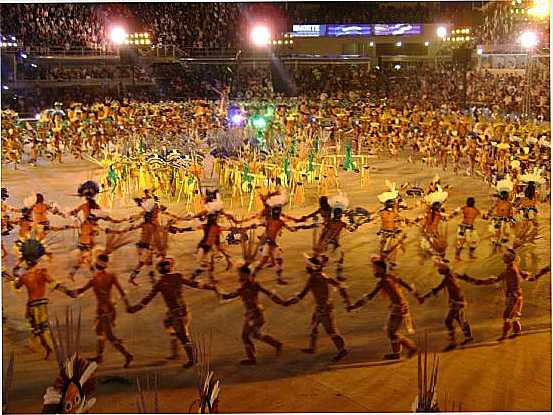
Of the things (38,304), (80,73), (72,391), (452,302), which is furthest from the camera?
(80,73)

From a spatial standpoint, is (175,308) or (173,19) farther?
(173,19)

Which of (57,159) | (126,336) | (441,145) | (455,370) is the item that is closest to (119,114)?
(57,159)

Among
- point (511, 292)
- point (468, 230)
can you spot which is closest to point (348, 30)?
point (468, 230)

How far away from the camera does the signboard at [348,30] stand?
1395 centimetres

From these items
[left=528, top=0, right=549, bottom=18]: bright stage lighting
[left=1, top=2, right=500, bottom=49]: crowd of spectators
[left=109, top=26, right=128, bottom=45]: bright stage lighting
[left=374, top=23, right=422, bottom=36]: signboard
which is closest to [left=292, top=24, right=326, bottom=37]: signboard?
[left=1, top=2, right=500, bottom=49]: crowd of spectators

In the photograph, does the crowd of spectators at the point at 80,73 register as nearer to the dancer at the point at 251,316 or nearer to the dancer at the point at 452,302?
the dancer at the point at 251,316

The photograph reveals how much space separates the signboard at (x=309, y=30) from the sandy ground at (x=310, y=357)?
25.0 feet

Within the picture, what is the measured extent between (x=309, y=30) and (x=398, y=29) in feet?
7.27

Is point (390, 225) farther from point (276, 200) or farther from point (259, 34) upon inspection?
point (259, 34)

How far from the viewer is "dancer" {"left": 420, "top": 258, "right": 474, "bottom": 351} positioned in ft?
16.5

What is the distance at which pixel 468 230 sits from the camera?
7.09 metres

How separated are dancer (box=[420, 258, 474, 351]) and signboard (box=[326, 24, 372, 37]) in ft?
31.1

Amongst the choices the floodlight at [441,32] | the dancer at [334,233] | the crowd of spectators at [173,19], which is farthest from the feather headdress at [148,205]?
the floodlight at [441,32]

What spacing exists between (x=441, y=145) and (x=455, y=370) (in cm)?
792
